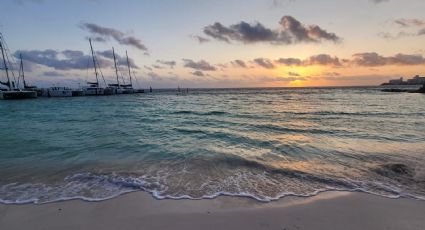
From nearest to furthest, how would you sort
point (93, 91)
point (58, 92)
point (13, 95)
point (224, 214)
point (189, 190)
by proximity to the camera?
point (224, 214), point (189, 190), point (13, 95), point (58, 92), point (93, 91)

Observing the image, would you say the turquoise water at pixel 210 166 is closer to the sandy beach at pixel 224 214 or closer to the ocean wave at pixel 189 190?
the ocean wave at pixel 189 190

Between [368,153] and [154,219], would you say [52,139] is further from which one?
[368,153]

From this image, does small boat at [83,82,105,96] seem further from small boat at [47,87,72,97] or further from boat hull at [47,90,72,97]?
boat hull at [47,90,72,97]

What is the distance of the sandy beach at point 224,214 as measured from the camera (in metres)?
5.06

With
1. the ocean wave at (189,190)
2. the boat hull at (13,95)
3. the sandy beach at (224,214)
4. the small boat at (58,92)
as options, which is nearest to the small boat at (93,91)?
the small boat at (58,92)

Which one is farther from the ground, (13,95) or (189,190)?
(13,95)

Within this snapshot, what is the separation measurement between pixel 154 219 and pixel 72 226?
1589 mm

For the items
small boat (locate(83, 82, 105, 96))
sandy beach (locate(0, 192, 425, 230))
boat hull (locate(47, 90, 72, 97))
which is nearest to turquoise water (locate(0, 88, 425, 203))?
sandy beach (locate(0, 192, 425, 230))

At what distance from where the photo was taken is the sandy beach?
5.06 m

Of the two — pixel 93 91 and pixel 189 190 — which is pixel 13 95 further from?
pixel 189 190

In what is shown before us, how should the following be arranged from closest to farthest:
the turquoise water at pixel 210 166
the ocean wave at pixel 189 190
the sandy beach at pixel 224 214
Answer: the sandy beach at pixel 224 214, the ocean wave at pixel 189 190, the turquoise water at pixel 210 166

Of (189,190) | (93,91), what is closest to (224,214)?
(189,190)

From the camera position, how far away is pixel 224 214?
553 centimetres

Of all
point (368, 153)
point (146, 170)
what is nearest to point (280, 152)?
point (368, 153)
